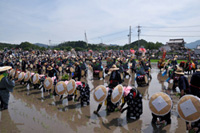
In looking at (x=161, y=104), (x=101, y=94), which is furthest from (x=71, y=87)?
(x=161, y=104)

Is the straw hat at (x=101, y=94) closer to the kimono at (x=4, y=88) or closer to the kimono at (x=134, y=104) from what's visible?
the kimono at (x=134, y=104)

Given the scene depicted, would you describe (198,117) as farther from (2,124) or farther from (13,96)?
(13,96)

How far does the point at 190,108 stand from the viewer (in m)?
3.73

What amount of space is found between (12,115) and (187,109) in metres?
5.60

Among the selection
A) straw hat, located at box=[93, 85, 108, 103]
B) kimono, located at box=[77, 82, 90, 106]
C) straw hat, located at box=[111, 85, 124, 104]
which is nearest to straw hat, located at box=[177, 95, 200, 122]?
straw hat, located at box=[111, 85, 124, 104]

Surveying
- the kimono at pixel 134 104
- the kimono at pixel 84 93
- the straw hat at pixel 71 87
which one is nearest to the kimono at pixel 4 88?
the straw hat at pixel 71 87

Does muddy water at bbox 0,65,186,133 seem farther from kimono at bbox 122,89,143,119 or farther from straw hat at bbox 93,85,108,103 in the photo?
straw hat at bbox 93,85,108,103

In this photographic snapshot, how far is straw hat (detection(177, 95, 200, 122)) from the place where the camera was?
3655 millimetres

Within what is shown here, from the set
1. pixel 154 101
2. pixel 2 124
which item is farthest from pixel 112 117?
pixel 2 124

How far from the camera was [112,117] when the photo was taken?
556cm

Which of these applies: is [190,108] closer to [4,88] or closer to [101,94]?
[101,94]

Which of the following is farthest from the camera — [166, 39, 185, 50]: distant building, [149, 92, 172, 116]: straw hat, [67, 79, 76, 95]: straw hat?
[166, 39, 185, 50]: distant building

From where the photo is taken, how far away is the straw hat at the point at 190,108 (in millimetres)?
3655

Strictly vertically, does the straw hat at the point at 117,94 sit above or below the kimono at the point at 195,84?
below
